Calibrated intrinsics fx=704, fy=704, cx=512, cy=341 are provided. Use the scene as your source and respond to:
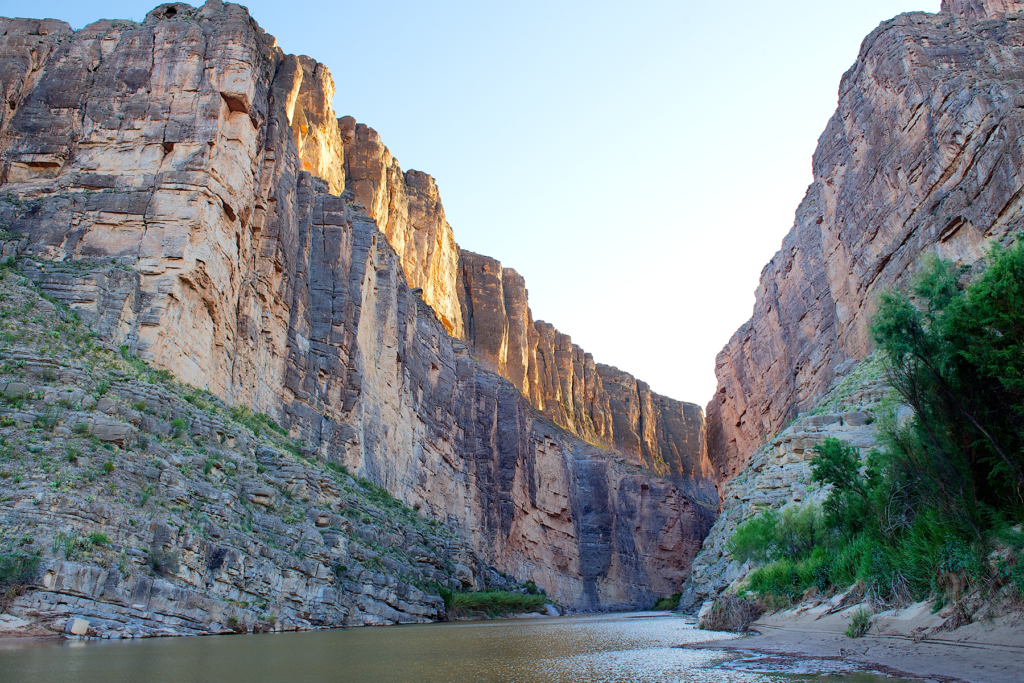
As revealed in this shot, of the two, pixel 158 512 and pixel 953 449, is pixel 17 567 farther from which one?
pixel 953 449

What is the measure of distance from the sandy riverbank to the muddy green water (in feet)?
3.18

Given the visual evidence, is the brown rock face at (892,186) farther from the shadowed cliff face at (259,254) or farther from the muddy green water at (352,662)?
the muddy green water at (352,662)

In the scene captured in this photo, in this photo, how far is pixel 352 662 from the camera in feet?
42.3

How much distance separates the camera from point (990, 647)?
10016 mm

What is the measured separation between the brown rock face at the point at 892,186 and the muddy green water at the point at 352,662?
27.8 metres

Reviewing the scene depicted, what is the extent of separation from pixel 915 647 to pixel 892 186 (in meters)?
39.9

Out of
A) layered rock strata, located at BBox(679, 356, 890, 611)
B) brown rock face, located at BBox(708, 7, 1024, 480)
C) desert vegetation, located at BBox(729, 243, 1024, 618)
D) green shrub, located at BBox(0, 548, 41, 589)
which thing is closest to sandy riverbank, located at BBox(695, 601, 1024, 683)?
desert vegetation, located at BBox(729, 243, 1024, 618)

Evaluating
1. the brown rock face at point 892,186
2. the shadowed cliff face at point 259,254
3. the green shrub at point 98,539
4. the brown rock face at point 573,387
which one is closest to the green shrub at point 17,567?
the green shrub at point 98,539

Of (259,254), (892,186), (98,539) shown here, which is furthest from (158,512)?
(892,186)

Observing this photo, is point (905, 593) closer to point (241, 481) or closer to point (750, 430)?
point (241, 481)

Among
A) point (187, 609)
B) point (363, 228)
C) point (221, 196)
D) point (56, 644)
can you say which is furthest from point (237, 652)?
point (363, 228)

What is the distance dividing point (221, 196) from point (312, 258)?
10.1 m

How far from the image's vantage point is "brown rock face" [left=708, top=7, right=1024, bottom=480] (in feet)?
113

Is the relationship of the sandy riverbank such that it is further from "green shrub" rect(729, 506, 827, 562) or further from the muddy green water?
"green shrub" rect(729, 506, 827, 562)
